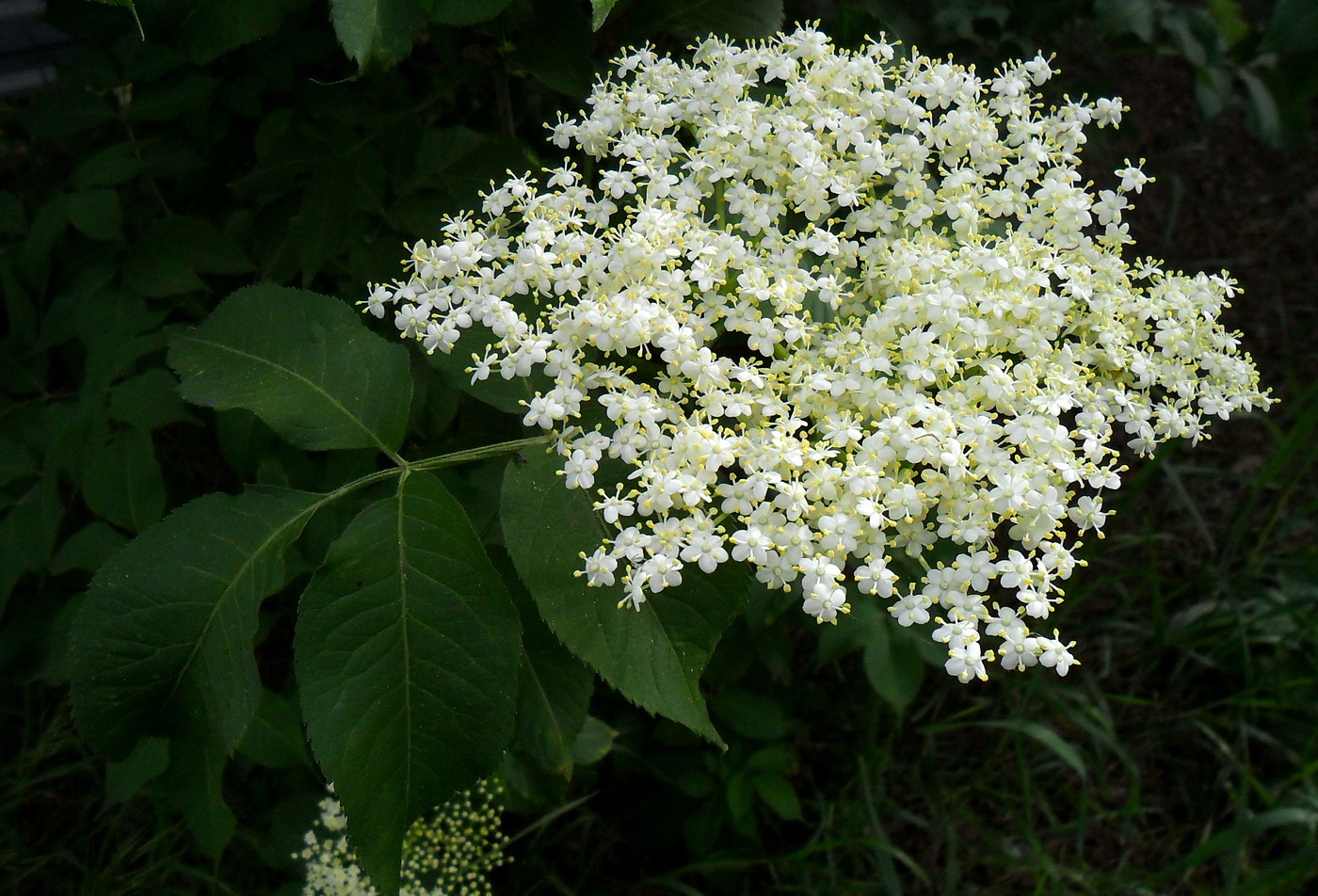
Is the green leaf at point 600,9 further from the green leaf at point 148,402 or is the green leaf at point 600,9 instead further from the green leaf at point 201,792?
the green leaf at point 201,792

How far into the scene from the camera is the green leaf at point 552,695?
5.39 feet

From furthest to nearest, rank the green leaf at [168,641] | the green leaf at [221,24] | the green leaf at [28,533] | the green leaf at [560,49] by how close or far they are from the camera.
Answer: the green leaf at [28,533]
the green leaf at [560,49]
the green leaf at [221,24]
the green leaf at [168,641]

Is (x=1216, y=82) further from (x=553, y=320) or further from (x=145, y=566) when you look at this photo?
(x=145, y=566)

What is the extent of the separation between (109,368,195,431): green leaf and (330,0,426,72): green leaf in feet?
3.08

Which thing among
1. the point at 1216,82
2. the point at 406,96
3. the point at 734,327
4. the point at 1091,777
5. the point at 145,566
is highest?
the point at 1216,82

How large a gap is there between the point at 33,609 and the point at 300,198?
3.77 ft

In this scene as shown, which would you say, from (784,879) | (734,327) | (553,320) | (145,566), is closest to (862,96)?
(734,327)

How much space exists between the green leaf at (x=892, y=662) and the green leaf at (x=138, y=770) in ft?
5.21

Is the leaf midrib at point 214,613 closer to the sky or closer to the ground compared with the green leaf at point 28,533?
closer to the ground

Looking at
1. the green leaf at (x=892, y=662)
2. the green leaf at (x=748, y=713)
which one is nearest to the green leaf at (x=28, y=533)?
the green leaf at (x=748, y=713)

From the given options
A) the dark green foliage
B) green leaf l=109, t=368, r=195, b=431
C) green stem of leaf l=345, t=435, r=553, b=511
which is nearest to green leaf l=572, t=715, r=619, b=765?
the dark green foliage

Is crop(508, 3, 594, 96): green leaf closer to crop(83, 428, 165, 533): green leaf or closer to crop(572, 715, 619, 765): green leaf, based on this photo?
crop(83, 428, 165, 533): green leaf

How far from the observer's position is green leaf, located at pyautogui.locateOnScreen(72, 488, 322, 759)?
4.40 feet

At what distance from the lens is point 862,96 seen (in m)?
1.47
